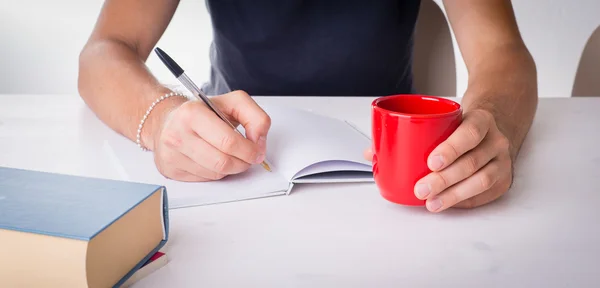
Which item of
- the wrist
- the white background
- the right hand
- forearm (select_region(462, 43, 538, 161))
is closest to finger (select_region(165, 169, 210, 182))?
the right hand

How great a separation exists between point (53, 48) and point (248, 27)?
2309 millimetres

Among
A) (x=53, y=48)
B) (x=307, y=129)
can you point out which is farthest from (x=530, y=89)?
(x=53, y=48)

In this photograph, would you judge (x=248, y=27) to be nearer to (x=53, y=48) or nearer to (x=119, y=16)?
(x=119, y=16)

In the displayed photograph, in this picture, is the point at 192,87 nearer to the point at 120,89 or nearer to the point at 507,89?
the point at 120,89

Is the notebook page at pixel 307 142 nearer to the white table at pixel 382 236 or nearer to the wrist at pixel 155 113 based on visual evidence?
the white table at pixel 382 236

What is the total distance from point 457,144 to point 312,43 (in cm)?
96

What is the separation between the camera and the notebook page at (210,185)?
0.80m

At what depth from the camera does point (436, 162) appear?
72cm

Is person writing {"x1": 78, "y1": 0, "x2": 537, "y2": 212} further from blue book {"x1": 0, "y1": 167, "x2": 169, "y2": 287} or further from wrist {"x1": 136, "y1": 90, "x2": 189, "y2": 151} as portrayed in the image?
blue book {"x1": 0, "y1": 167, "x2": 169, "y2": 287}

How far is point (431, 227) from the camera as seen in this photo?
731 millimetres

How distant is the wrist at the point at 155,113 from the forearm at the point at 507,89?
486 millimetres

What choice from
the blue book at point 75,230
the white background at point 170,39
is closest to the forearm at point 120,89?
the blue book at point 75,230

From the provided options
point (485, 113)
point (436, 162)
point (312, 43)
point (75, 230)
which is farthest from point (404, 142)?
point (312, 43)

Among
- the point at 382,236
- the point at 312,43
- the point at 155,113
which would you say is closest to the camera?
the point at 382,236
